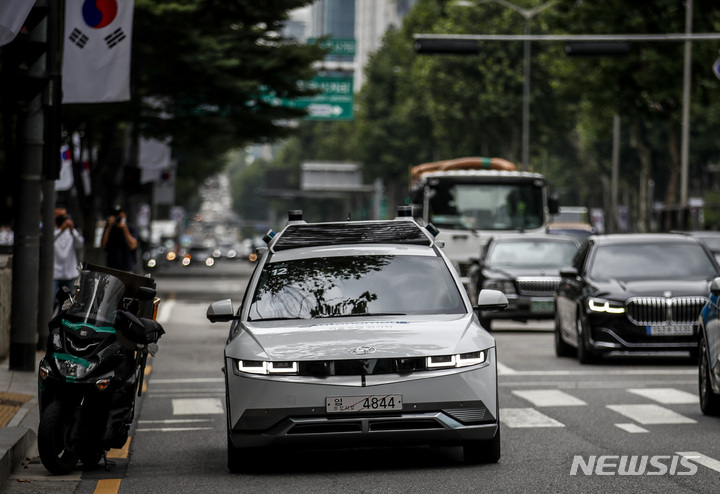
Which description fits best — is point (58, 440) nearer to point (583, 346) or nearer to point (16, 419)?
point (16, 419)

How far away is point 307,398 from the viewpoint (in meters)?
9.59

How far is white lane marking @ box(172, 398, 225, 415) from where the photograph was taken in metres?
14.1

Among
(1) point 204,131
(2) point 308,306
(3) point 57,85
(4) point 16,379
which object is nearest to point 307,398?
(2) point 308,306

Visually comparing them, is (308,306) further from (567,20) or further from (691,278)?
(567,20)

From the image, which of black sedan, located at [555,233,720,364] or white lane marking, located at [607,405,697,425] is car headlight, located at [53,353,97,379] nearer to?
white lane marking, located at [607,405,697,425]

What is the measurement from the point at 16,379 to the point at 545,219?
18336 mm

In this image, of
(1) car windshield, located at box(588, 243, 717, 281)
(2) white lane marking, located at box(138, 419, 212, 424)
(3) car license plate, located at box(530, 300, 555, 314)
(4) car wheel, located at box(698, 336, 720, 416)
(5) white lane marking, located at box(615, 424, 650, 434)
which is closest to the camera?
(5) white lane marking, located at box(615, 424, 650, 434)

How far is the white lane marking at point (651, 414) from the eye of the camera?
12.8m

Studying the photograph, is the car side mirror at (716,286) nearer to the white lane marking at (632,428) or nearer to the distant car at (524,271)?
the white lane marking at (632,428)

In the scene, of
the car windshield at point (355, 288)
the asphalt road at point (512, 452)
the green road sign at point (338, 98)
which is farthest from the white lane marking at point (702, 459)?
the green road sign at point (338, 98)

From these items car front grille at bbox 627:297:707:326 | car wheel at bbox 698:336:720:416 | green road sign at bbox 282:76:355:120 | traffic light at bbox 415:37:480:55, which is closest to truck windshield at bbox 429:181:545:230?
traffic light at bbox 415:37:480:55

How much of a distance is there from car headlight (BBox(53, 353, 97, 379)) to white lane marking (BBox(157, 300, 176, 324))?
18705 mm

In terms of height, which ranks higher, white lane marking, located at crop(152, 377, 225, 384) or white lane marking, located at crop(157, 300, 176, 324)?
white lane marking, located at crop(152, 377, 225, 384)

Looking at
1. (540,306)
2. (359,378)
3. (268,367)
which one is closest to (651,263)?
(540,306)
